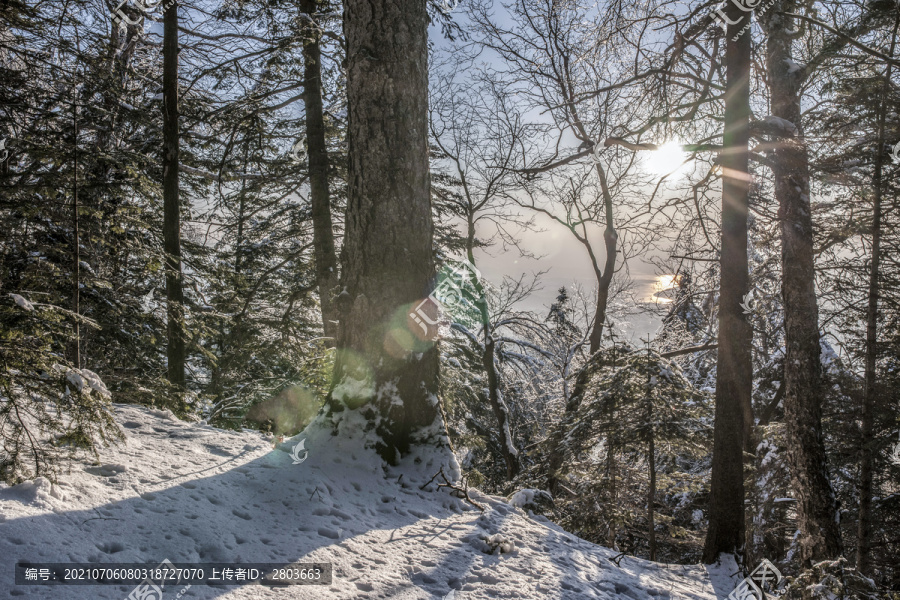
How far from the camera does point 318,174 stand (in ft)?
28.4

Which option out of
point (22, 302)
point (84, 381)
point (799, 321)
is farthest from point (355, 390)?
point (799, 321)

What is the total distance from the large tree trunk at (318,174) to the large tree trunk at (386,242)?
190 inches

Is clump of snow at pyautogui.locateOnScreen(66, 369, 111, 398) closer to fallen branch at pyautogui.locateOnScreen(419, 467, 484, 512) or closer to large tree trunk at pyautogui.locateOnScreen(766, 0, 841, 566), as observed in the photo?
fallen branch at pyautogui.locateOnScreen(419, 467, 484, 512)

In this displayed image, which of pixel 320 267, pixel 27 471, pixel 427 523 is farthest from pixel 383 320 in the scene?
pixel 320 267

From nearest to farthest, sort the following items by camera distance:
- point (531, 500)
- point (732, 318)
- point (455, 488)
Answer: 1. point (455, 488)
2. point (531, 500)
3. point (732, 318)

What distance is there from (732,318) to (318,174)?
7354mm

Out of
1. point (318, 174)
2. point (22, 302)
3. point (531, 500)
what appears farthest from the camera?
point (318, 174)

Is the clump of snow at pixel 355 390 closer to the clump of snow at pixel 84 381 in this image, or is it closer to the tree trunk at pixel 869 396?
the clump of snow at pixel 84 381

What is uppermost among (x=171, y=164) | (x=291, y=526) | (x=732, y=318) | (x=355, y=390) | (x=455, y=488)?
(x=171, y=164)

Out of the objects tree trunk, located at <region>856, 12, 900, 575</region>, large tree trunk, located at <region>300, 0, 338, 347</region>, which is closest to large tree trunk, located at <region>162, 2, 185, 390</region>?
large tree trunk, located at <region>300, 0, 338, 347</region>

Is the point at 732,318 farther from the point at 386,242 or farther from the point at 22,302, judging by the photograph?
the point at 22,302

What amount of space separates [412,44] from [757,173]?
27.9ft

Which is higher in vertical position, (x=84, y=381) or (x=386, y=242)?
(x=386, y=242)

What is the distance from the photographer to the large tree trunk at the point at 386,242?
373 cm
